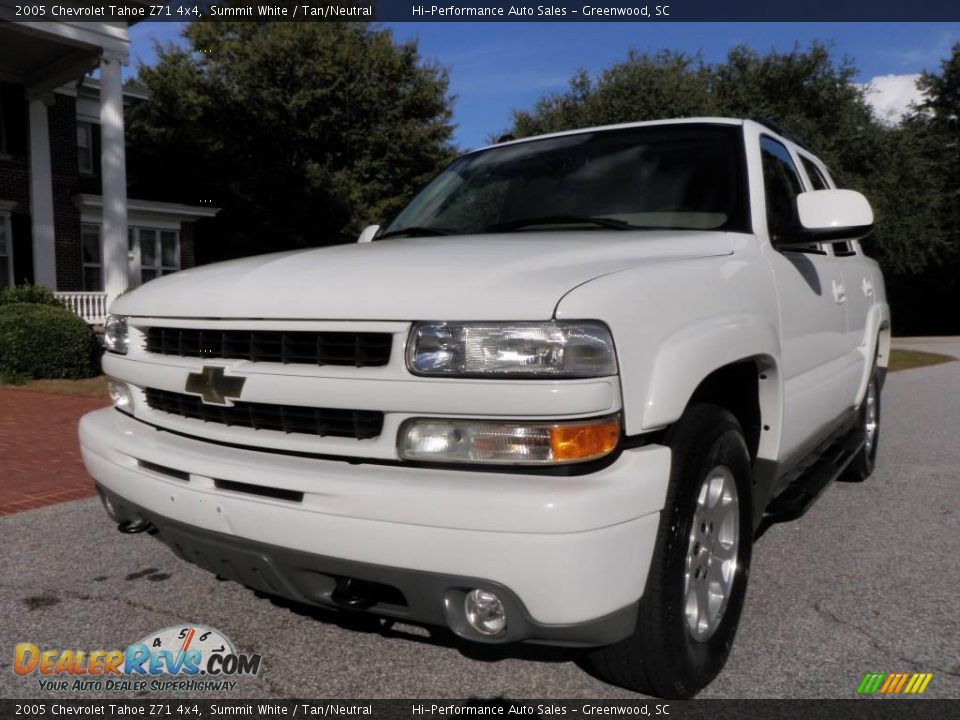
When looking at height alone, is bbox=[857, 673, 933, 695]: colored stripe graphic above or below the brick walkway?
above

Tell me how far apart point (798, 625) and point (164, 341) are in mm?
2469

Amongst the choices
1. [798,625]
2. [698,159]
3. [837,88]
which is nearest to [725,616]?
[798,625]

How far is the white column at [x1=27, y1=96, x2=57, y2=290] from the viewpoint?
55.1 feet

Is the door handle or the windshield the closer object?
the windshield

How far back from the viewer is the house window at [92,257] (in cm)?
1859

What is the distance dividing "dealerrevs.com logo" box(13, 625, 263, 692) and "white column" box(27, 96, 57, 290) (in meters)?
15.9

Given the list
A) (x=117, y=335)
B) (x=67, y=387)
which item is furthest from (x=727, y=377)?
(x=67, y=387)

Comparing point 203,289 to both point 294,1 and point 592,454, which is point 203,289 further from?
point 294,1

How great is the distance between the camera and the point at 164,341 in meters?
2.71

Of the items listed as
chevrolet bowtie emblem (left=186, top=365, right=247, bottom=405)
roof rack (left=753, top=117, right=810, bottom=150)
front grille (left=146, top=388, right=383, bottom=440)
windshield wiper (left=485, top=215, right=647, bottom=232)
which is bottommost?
front grille (left=146, top=388, right=383, bottom=440)

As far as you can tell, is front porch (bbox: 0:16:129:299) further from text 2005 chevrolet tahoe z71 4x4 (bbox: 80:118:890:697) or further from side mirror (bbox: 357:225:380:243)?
text 2005 chevrolet tahoe z71 4x4 (bbox: 80:118:890:697)

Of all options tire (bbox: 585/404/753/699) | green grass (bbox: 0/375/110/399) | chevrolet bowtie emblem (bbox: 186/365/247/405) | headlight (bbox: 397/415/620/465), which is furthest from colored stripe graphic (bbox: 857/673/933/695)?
green grass (bbox: 0/375/110/399)

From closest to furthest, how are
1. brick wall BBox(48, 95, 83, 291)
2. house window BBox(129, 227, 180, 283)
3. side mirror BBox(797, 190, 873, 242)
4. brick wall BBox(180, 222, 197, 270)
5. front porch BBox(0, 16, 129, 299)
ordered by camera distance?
side mirror BBox(797, 190, 873, 242) < front porch BBox(0, 16, 129, 299) < brick wall BBox(48, 95, 83, 291) < house window BBox(129, 227, 180, 283) < brick wall BBox(180, 222, 197, 270)

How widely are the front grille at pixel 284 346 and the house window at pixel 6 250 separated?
16488 millimetres
